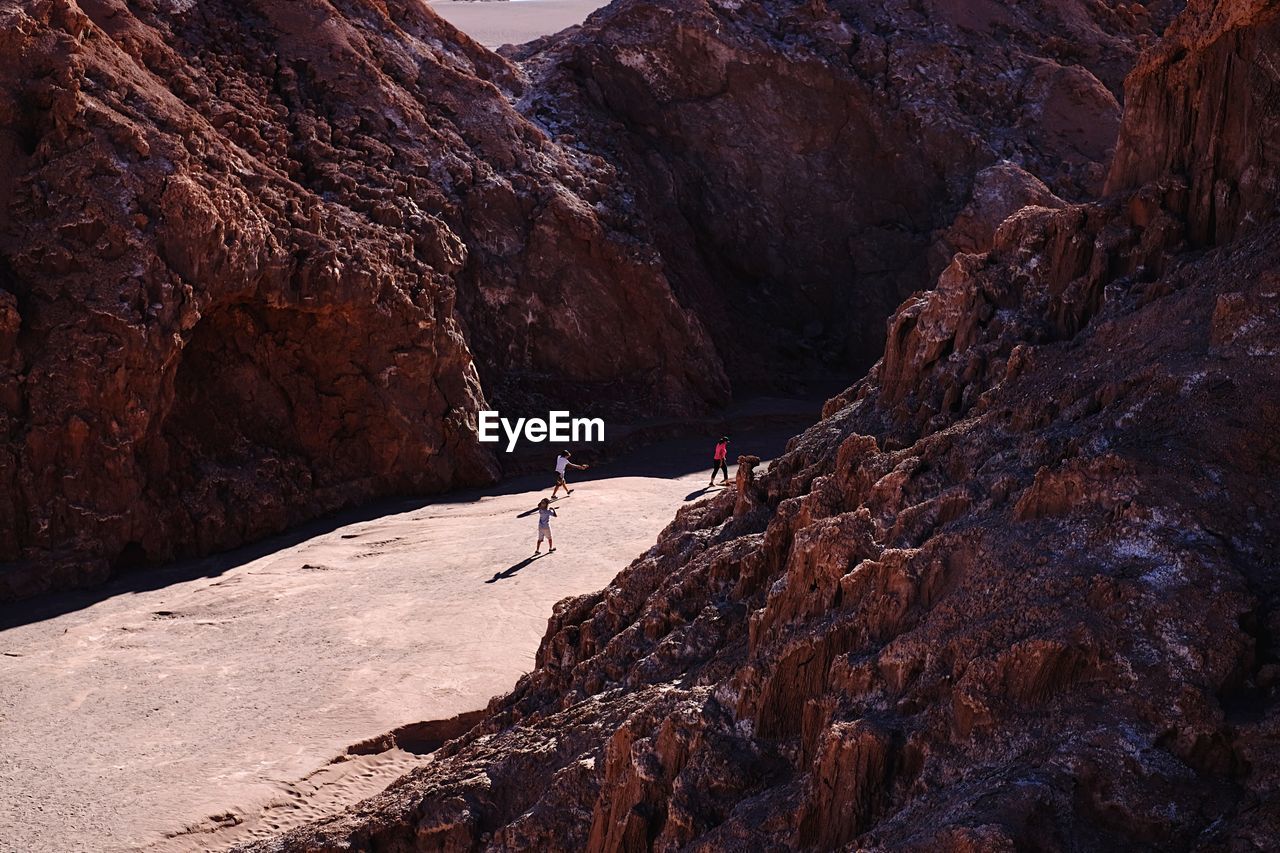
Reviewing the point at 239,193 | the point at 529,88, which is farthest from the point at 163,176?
the point at 529,88

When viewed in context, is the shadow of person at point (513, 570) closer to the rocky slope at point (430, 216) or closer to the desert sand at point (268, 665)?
the desert sand at point (268, 665)

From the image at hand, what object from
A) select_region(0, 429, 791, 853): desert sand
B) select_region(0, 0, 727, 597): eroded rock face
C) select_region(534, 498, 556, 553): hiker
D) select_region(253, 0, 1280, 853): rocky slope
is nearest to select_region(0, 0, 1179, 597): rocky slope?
select_region(0, 0, 727, 597): eroded rock face

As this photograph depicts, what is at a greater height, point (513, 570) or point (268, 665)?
point (513, 570)

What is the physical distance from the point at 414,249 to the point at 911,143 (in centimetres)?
1286

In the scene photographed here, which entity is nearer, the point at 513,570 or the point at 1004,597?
the point at 1004,597

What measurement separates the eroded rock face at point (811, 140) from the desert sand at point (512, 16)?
125ft

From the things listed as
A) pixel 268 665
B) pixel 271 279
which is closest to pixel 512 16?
pixel 271 279

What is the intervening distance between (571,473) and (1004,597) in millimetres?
15743

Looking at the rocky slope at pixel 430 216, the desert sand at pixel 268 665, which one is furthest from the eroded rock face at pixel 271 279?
the desert sand at pixel 268 665

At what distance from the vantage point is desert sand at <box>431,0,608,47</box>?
6888 centimetres

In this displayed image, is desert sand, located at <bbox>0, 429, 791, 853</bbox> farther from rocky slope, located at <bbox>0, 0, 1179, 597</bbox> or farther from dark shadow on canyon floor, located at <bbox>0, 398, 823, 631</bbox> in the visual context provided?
rocky slope, located at <bbox>0, 0, 1179, 597</bbox>

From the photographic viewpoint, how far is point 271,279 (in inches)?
667

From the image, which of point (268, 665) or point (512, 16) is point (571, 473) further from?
point (512, 16)

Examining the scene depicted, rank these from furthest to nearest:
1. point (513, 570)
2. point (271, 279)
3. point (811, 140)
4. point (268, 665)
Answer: point (811, 140) → point (271, 279) → point (513, 570) → point (268, 665)
